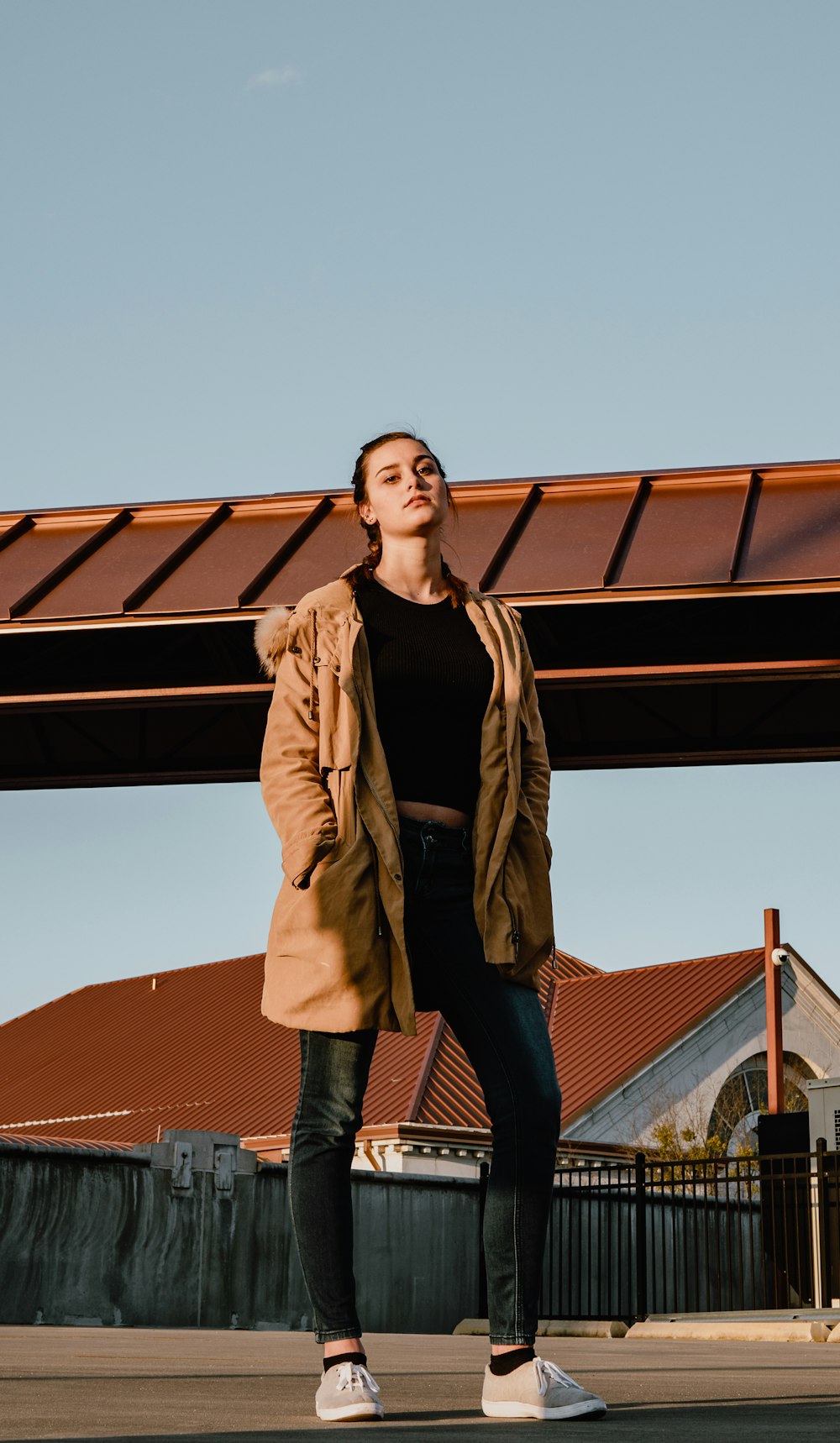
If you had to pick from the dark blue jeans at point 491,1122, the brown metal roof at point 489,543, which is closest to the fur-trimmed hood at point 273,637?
the dark blue jeans at point 491,1122

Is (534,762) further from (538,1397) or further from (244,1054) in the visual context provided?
(244,1054)

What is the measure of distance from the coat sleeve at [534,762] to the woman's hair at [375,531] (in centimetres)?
18

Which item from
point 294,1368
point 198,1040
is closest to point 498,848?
point 294,1368

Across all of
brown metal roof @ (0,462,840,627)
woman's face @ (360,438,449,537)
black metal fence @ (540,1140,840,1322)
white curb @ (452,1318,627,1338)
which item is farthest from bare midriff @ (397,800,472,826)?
white curb @ (452,1318,627,1338)

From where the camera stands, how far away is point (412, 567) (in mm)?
3717

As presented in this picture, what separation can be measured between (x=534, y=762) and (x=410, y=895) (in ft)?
1.46

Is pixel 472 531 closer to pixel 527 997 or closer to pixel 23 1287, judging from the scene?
pixel 23 1287

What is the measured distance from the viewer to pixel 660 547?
1078cm

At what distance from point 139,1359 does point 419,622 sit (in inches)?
122

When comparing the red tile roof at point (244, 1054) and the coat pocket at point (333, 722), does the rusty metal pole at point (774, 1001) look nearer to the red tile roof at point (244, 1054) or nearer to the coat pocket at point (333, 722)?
the red tile roof at point (244, 1054)

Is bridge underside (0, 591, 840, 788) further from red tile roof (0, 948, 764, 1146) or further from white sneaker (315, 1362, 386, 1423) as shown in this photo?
red tile roof (0, 948, 764, 1146)

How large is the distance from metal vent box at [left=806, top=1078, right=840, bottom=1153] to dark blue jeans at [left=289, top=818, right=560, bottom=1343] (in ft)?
41.8

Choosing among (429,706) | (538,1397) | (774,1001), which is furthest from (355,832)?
(774,1001)

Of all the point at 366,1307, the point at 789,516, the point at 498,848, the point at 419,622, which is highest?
the point at 789,516
